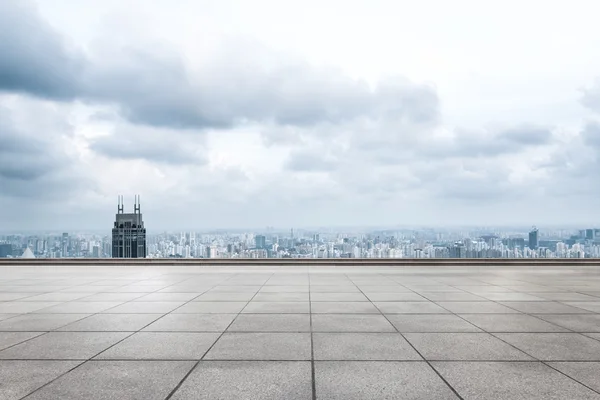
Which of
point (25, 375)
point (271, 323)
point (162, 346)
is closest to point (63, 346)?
point (25, 375)

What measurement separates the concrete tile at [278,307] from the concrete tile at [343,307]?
9.5 inches

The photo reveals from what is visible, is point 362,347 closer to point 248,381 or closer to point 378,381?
point 378,381

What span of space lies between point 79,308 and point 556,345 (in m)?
9.65

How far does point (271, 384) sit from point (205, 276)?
12470 millimetres

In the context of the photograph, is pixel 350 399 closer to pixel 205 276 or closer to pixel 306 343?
pixel 306 343

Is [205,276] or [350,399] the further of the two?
[205,276]

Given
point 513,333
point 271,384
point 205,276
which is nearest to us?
point 271,384

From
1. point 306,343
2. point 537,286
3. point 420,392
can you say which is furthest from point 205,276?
point 420,392

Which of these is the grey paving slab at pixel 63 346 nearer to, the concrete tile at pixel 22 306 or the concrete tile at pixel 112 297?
the concrete tile at pixel 22 306

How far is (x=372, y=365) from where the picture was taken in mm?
5289

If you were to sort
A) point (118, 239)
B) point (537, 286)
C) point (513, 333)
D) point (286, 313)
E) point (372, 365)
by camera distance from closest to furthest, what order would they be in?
point (372, 365), point (513, 333), point (286, 313), point (537, 286), point (118, 239)

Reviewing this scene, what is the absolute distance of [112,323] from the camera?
7.81m

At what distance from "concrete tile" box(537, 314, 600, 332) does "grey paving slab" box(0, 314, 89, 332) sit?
954 cm

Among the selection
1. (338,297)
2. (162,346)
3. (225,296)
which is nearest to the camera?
(162,346)
